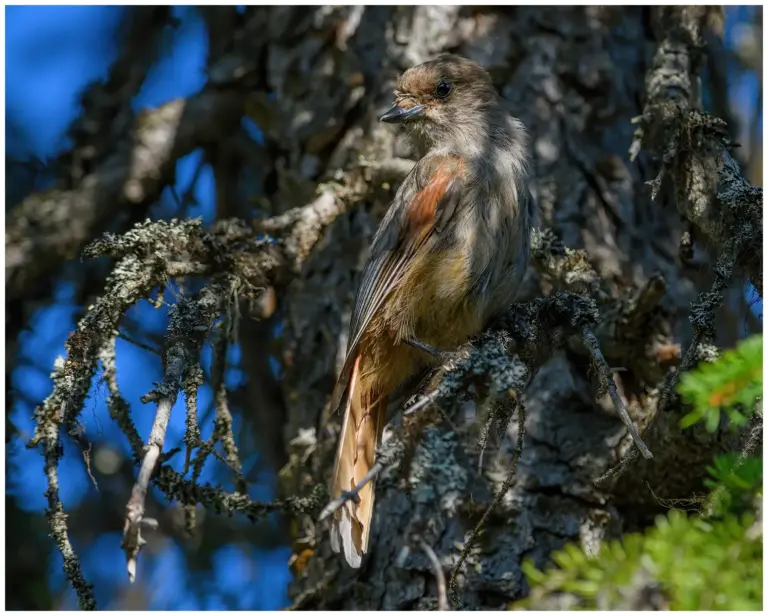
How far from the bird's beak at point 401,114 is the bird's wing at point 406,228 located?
1.15 feet

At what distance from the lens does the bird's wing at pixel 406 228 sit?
12.4ft

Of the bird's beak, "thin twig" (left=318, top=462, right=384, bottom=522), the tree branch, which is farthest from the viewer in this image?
the tree branch

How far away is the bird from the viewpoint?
12.1ft

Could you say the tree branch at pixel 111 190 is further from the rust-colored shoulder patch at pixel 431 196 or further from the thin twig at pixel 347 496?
the thin twig at pixel 347 496

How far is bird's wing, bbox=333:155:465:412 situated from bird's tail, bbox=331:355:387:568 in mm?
106

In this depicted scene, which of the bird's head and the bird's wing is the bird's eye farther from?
the bird's wing

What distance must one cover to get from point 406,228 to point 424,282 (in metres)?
0.25

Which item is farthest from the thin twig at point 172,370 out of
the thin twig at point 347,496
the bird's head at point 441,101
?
the bird's head at point 441,101

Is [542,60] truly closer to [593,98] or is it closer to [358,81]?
[593,98]

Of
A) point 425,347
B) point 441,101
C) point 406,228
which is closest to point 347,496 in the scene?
point 425,347

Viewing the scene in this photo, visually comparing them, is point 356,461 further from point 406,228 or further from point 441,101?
point 441,101

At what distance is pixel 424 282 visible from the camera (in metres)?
3.75

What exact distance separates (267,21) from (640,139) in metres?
2.40

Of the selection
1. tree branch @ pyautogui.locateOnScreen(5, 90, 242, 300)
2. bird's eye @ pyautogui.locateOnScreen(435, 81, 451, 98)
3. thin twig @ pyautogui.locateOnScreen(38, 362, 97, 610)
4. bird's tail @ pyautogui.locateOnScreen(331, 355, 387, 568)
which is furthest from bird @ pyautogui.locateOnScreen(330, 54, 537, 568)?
tree branch @ pyautogui.locateOnScreen(5, 90, 242, 300)
